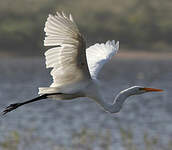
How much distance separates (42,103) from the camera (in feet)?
71.7

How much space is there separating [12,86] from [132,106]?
919cm

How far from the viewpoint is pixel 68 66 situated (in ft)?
25.0

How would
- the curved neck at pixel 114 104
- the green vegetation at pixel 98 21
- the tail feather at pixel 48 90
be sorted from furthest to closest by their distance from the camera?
the green vegetation at pixel 98 21, the curved neck at pixel 114 104, the tail feather at pixel 48 90

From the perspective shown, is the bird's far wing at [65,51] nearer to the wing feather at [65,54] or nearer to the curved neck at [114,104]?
the wing feather at [65,54]

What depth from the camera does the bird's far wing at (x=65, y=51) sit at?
280 inches

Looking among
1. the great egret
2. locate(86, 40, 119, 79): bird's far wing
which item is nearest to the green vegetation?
locate(86, 40, 119, 79): bird's far wing

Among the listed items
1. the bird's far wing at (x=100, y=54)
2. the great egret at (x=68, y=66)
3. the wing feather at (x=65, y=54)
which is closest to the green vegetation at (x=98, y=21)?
the bird's far wing at (x=100, y=54)

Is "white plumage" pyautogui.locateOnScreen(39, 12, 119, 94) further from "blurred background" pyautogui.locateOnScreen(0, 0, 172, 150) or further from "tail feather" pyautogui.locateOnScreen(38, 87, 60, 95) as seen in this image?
"blurred background" pyautogui.locateOnScreen(0, 0, 172, 150)

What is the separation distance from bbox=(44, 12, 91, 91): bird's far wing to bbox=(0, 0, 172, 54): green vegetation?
40.5 m

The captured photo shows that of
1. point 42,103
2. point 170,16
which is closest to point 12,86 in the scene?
point 42,103

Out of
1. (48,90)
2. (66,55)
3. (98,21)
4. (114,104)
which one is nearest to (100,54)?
(114,104)

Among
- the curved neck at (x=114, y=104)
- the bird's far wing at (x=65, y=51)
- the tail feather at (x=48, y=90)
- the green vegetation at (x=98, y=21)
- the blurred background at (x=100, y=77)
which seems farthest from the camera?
the green vegetation at (x=98, y=21)

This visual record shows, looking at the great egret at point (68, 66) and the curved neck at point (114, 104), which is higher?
the great egret at point (68, 66)

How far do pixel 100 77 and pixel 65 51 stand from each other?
93.3 ft
